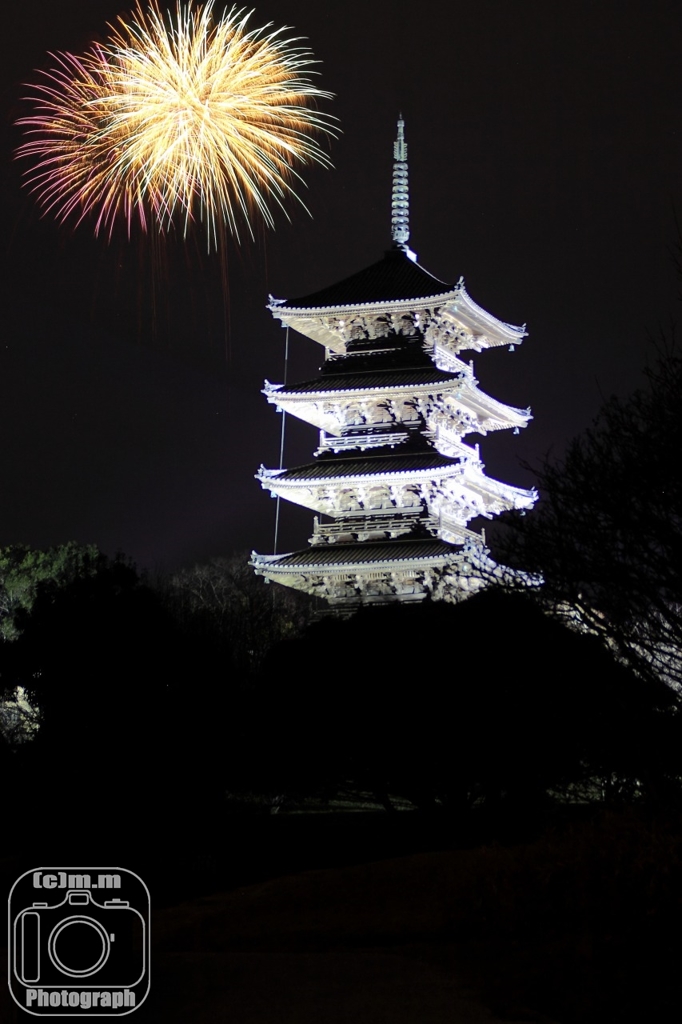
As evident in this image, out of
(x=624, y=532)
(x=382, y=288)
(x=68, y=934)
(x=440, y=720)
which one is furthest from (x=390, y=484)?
(x=68, y=934)

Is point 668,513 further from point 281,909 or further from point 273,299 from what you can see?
point 273,299

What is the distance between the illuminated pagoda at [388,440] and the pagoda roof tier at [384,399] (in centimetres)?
5

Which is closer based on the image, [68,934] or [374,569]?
[68,934]

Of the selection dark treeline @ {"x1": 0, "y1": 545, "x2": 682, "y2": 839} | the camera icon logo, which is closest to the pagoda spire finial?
dark treeline @ {"x1": 0, "y1": 545, "x2": 682, "y2": 839}

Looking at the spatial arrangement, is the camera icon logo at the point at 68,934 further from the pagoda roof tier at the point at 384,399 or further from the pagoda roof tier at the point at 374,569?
the pagoda roof tier at the point at 384,399

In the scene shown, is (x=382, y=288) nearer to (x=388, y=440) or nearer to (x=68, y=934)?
(x=388, y=440)

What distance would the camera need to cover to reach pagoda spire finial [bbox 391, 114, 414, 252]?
49281 mm

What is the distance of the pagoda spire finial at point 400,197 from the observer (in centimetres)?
4928

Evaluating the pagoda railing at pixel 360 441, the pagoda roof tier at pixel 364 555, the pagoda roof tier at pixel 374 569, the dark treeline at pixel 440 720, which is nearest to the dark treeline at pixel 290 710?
the dark treeline at pixel 440 720

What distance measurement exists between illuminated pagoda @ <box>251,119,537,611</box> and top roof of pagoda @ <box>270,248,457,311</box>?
0.06m

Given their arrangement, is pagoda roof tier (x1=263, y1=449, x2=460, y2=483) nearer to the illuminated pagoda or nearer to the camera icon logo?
the illuminated pagoda

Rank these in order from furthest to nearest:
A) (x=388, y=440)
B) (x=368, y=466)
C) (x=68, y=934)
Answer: (x=388, y=440) < (x=368, y=466) < (x=68, y=934)

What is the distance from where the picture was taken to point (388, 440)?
4409cm

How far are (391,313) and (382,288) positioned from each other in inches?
47.9
